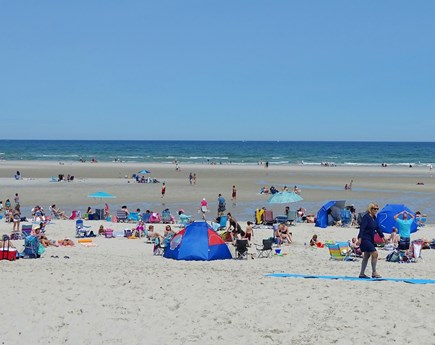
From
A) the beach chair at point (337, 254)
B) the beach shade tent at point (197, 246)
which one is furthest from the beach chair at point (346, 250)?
the beach shade tent at point (197, 246)

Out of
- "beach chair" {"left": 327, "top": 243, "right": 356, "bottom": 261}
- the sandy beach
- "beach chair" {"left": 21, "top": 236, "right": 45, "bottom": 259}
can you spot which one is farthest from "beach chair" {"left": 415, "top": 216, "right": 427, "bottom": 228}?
"beach chair" {"left": 21, "top": 236, "right": 45, "bottom": 259}

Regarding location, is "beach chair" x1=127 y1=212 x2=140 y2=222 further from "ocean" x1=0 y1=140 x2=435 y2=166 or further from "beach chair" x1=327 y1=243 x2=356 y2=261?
"ocean" x1=0 y1=140 x2=435 y2=166

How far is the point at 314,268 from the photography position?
1358 centimetres

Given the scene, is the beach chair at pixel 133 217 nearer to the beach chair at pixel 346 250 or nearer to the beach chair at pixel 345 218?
the beach chair at pixel 345 218

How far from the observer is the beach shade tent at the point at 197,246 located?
1502 centimetres

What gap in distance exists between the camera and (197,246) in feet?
49.5

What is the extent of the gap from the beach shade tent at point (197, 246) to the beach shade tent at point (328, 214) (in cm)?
790

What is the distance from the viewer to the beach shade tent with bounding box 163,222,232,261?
49.3ft

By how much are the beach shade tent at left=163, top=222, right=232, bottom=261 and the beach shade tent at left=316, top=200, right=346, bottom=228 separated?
7.90 m

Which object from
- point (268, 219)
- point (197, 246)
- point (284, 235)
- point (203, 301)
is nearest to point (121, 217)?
point (268, 219)

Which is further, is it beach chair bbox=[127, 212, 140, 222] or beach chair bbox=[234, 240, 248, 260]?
beach chair bbox=[127, 212, 140, 222]

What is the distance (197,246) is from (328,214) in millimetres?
8961

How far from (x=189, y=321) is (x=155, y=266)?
15.6 feet

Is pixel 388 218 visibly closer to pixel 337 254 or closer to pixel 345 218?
pixel 345 218
